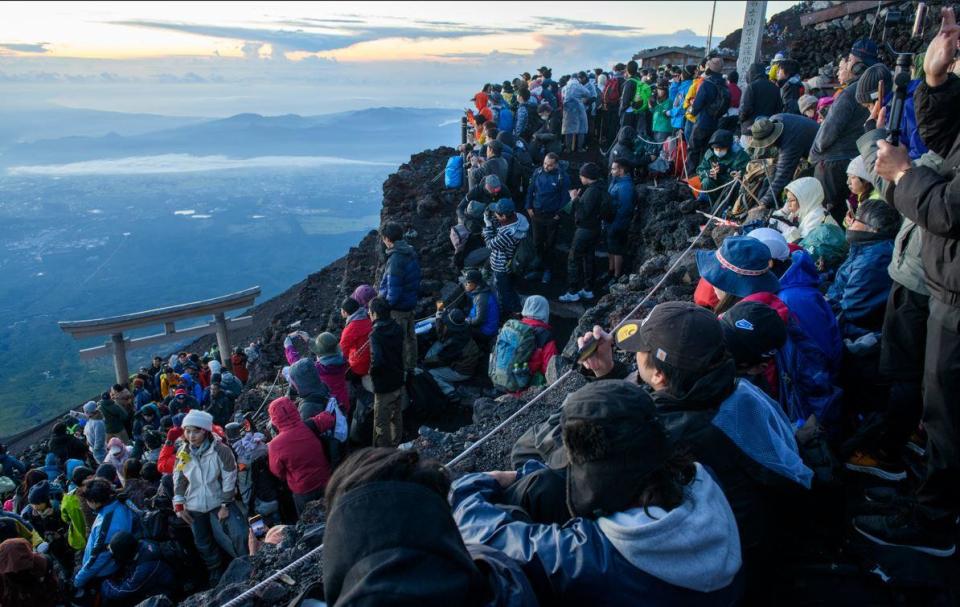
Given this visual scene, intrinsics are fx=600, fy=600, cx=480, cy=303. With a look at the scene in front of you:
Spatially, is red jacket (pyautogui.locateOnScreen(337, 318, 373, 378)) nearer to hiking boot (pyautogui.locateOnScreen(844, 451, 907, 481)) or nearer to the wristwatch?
hiking boot (pyautogui.locateOnScreen(844, 451, 907, 481))

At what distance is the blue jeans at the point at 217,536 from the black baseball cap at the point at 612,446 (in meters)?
4.52

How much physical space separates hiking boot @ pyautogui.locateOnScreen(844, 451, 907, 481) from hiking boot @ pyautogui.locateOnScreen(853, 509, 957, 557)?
0.63m

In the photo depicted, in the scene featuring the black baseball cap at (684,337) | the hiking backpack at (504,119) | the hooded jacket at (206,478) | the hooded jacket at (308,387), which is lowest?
the hooded jacket at (206,478)

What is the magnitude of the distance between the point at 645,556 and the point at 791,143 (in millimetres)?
6791

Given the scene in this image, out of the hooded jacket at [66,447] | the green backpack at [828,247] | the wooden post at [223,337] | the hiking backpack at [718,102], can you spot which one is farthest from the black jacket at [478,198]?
the wooden post at [223,337]

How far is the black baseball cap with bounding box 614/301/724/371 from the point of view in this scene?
249 centimetres

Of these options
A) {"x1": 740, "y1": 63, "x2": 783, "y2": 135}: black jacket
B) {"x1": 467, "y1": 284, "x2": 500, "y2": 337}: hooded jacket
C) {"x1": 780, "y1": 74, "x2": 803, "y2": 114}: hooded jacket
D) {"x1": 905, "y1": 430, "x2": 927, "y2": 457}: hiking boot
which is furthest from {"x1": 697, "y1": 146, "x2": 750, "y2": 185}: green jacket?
{"x1": 905, "y1": 430, "x2": 927, "y2": 457}: hiking boot

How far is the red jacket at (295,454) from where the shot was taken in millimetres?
5375

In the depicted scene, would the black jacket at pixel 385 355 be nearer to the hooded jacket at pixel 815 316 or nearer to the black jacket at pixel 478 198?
the hooded jacket at pixel 815 316

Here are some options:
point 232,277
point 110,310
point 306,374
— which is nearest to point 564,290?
point 306,374

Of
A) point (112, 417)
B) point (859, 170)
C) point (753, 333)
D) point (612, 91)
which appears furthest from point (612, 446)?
point (612, 91)

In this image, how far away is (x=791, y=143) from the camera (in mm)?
7172

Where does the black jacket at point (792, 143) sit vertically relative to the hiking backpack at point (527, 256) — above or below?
above

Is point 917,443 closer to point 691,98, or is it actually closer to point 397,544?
point 397,544
